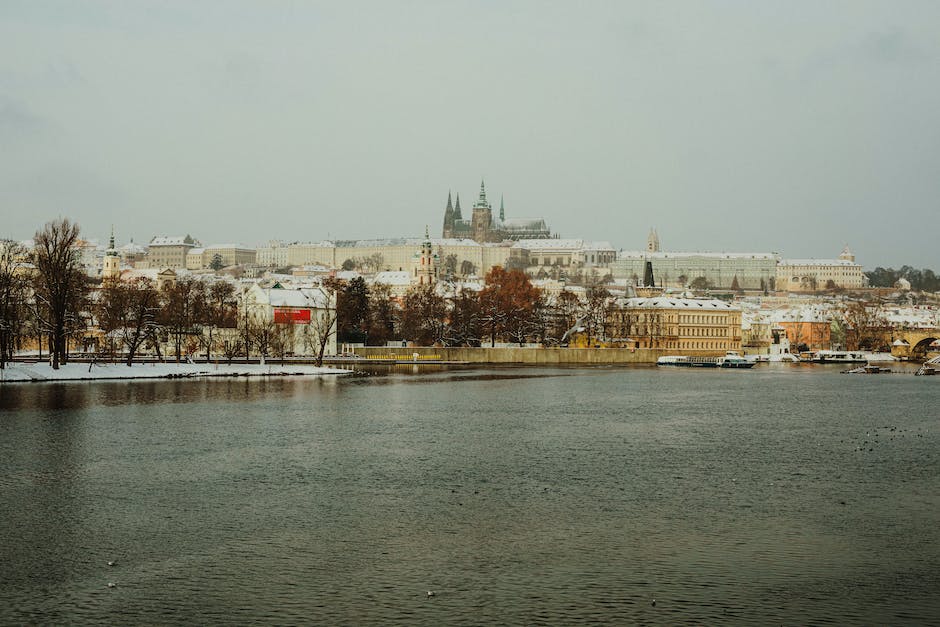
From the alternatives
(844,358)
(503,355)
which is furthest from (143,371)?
(844,358)

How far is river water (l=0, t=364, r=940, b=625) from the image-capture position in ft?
60.2

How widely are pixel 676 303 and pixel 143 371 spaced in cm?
9959

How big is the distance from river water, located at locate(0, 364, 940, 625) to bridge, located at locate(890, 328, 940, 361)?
355ft

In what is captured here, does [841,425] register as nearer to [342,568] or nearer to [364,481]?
[364,481]

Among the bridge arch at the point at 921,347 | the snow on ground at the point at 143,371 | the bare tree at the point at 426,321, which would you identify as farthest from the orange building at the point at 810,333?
the snow on ground at the point at 143,371

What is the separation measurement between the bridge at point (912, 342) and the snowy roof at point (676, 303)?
22.3 meters

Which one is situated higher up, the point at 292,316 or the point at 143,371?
the point at 292,316

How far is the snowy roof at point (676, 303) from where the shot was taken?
506 feet

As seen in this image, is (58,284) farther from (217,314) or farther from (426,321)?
(426,321)

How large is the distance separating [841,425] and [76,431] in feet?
98.6

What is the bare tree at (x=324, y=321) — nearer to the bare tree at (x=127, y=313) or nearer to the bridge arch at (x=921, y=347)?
the bare tree at (x=127, y=313)

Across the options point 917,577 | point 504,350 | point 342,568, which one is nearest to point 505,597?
point 342,568

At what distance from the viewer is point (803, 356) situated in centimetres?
14862

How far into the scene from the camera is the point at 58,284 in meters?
67.2
